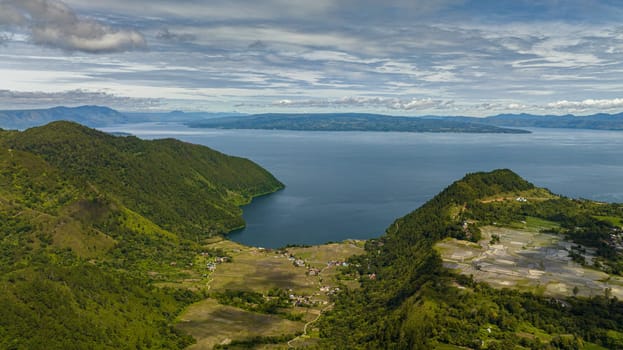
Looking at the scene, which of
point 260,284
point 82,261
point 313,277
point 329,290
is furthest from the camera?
point 82,261

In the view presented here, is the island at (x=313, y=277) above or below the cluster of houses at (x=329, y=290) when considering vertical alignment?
above

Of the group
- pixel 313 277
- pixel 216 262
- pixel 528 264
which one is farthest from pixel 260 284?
pixel 528 264

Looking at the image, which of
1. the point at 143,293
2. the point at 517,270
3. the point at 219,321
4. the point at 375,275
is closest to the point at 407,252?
the point at 375,275

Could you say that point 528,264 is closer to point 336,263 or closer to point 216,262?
point 336,263

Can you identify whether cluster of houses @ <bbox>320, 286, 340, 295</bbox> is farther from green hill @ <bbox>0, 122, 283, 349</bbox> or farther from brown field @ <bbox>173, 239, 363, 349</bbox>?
green hill @ <bbox>0, 122, 283, 349</bbox>

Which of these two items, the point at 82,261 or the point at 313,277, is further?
the point at 82,261

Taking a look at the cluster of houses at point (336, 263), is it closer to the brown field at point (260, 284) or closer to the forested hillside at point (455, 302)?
the brown field at point (260, 284)

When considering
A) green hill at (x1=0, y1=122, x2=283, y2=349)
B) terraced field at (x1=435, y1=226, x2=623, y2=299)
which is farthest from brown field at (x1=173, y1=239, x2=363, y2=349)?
terraced field at (x1=435, y1=226, x2=623, y2=299)

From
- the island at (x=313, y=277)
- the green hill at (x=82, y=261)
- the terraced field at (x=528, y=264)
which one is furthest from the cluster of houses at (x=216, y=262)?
the terraced field at (x=528, y=264)
